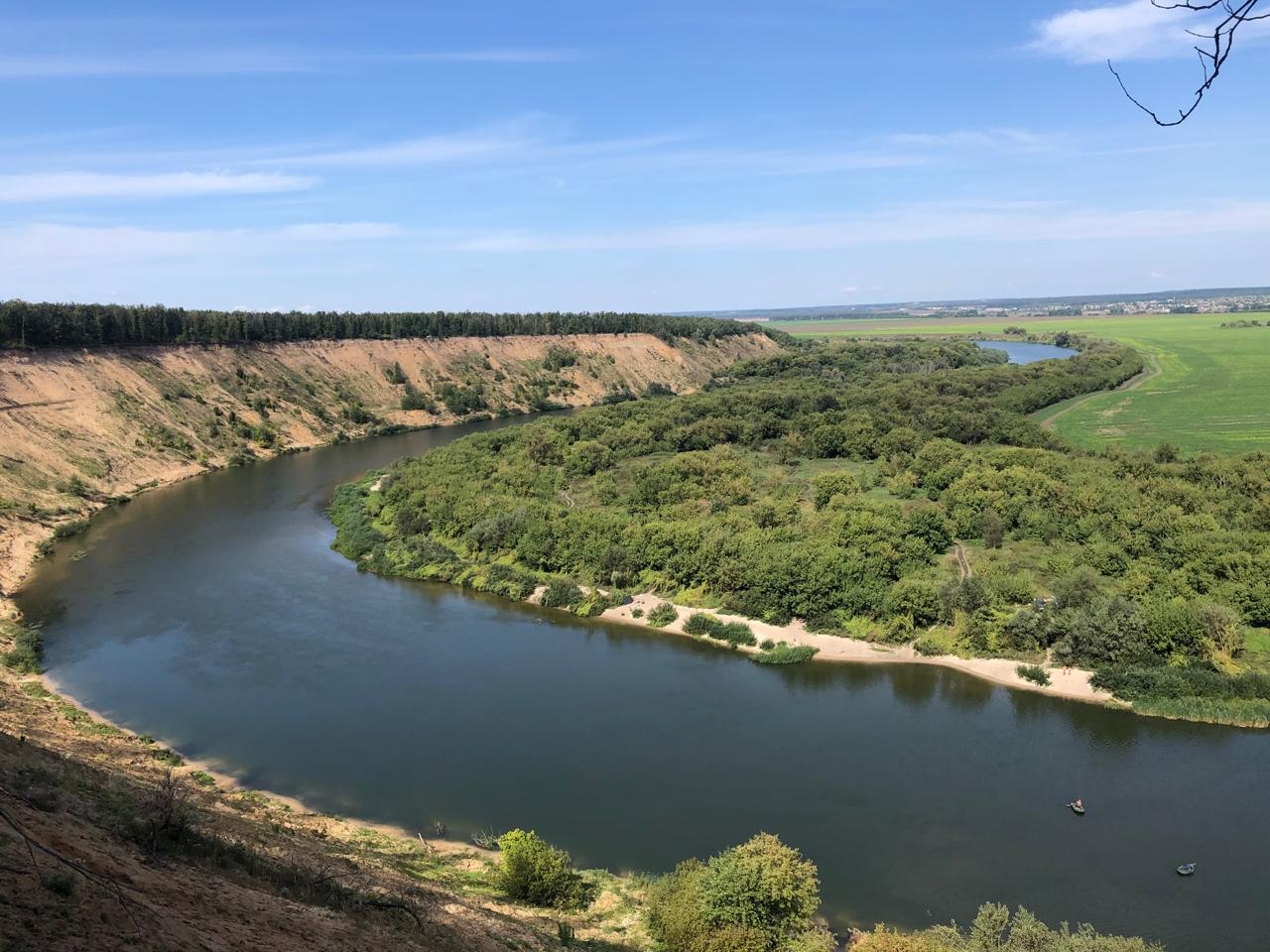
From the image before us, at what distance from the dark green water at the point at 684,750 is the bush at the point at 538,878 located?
268cm

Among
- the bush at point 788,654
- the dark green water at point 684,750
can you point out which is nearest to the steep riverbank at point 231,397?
the dark green water at point 684,750

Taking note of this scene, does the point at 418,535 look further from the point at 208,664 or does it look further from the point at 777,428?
the point at 777,428

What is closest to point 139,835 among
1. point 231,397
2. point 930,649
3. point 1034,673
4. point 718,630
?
Result: point 718,630

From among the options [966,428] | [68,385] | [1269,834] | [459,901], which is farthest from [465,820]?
[68,385]

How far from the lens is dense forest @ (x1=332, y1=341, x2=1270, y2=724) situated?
36.5 m

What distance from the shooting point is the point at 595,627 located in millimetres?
43469

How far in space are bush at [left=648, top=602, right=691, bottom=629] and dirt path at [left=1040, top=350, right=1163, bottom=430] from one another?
61493mm

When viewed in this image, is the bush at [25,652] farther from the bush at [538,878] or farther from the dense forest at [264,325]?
the dense forest at [264,325]

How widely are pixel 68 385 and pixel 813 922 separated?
278 ft

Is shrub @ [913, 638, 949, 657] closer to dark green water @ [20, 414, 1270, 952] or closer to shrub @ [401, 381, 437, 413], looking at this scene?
dark green water @ [20, 414, 1270, 952]

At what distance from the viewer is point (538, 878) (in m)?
21.7

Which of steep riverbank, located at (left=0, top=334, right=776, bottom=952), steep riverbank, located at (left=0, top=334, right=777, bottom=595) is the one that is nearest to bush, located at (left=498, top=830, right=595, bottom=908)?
steep riverbank, located at (left=0, top=334, right=776, bottom=952)

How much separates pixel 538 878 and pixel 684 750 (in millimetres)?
10148

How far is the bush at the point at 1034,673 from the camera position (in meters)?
35.2
